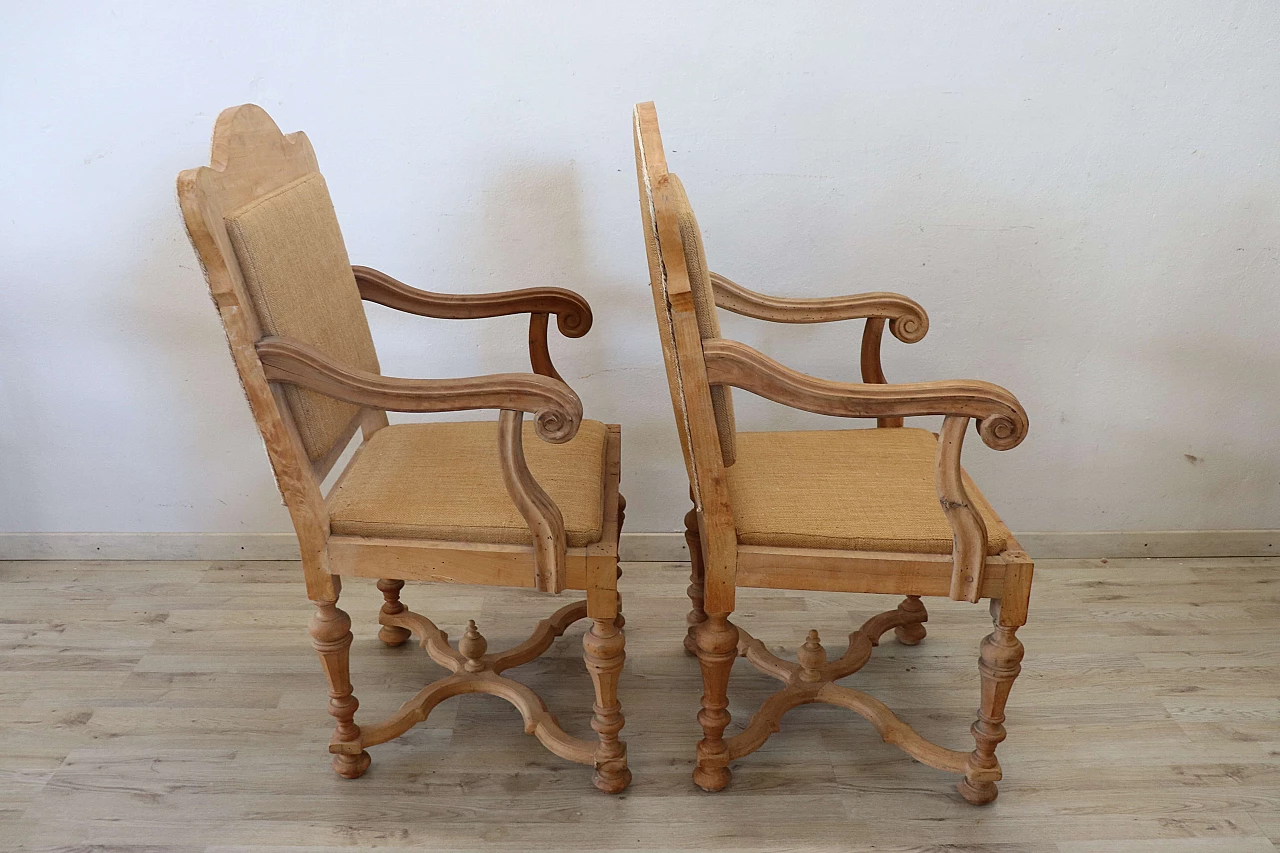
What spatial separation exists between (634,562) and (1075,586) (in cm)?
108

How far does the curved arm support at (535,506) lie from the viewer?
1.41 metres

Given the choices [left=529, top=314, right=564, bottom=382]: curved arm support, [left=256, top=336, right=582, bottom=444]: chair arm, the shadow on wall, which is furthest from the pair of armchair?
the shadow on wall

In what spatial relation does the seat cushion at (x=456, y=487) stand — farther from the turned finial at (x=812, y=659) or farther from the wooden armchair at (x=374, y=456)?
the turned finial at (x=812, y=659)

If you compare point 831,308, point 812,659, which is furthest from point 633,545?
point 831,308

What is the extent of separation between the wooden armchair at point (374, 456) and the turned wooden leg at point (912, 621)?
71 cm

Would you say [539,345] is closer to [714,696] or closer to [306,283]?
[306,283]

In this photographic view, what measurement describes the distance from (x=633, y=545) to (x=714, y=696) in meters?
0.85

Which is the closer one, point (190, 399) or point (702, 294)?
point (702, 294)

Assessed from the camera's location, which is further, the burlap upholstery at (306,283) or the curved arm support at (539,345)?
the curved arm support at (539,345)

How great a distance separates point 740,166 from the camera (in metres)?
2.08

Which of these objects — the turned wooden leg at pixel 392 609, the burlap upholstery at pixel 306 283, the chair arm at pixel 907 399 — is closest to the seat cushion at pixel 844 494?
the chair arm at pixel 907 399

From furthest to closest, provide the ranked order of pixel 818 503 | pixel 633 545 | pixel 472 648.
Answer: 1. pixel 633 545
2. pixel 472 648
3. pixel 818 503

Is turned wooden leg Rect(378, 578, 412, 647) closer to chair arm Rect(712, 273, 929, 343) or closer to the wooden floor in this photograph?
the wooden floor

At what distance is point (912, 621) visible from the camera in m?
2.04
